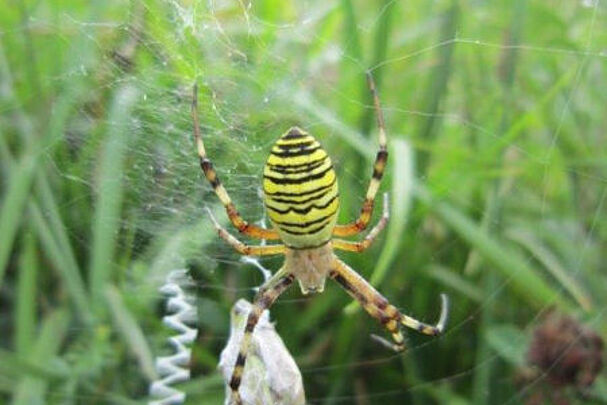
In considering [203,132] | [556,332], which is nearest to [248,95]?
[203,132]

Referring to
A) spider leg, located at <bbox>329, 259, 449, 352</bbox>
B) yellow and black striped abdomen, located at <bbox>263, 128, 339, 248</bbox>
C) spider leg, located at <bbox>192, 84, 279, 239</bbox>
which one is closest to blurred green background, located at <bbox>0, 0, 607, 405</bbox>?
spider leg, located at <bbox>329, 259, 449, 352</bbox>

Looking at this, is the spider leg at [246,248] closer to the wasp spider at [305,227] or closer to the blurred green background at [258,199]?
the wasp spider at [305,227]

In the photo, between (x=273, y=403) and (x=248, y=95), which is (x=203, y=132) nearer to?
(x=248, y=95)

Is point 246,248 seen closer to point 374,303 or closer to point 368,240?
point 368,240

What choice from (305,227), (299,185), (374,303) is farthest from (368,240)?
(299,185)

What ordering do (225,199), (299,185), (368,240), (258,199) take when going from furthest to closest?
(258,199) → (368,240) → (225,199) → (299,185)

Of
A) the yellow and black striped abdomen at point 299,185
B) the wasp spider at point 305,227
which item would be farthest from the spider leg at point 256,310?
the yellow and black striped abdomen at point 299,185
